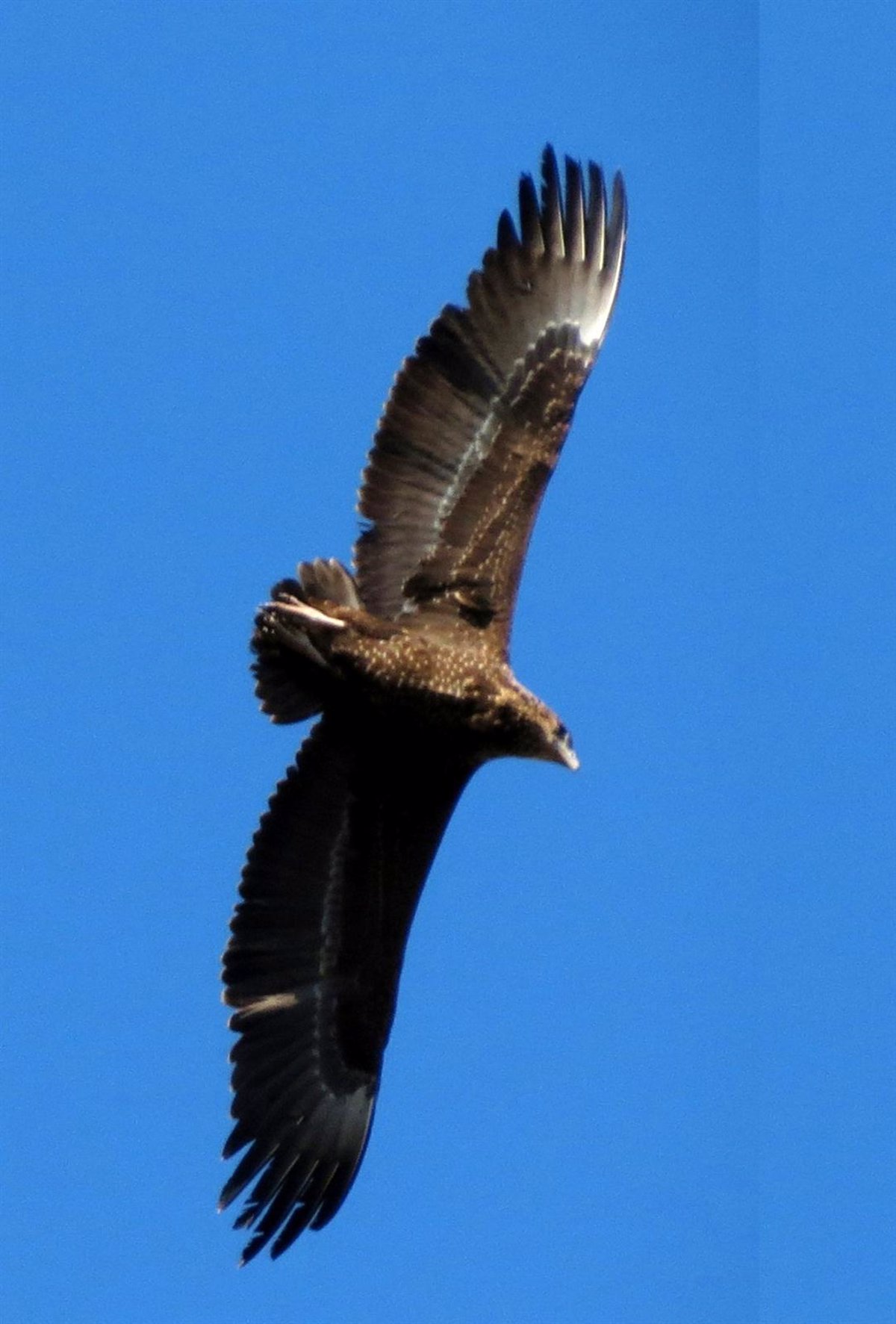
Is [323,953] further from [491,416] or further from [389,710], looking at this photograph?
[491,416]

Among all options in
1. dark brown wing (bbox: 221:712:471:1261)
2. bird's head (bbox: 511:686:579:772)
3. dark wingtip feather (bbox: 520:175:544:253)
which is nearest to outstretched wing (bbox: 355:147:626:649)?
dark wingtip feather (bbox: 520:175:544:253)

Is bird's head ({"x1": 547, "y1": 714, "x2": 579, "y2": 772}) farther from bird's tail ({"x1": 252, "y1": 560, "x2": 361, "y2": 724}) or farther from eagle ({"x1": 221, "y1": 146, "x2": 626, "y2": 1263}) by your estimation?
bird's tail ({"x1": 252, "y1": 560, "x2": 361, "y2": 724})

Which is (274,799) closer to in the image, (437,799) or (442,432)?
(437,799)

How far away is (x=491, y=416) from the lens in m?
10.7

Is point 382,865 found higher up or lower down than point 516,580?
lower down

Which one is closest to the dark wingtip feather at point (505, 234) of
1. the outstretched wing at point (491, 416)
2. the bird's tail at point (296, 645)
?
the outstretched wing at point (491, 416)

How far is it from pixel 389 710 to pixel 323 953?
105 centimetres

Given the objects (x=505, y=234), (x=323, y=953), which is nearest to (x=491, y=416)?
(x=505, y=234)

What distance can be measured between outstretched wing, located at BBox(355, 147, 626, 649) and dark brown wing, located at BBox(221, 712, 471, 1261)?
0.60 meters

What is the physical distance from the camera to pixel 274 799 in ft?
34.6

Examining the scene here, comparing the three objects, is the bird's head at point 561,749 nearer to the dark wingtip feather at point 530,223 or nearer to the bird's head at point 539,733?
the bird's head at point 539,733

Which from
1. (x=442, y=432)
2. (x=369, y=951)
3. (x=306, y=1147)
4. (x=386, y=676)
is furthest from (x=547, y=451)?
(x=306, y=1147)

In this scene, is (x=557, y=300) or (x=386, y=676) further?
(x=557, y=300)

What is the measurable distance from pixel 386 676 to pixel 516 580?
0.70m
